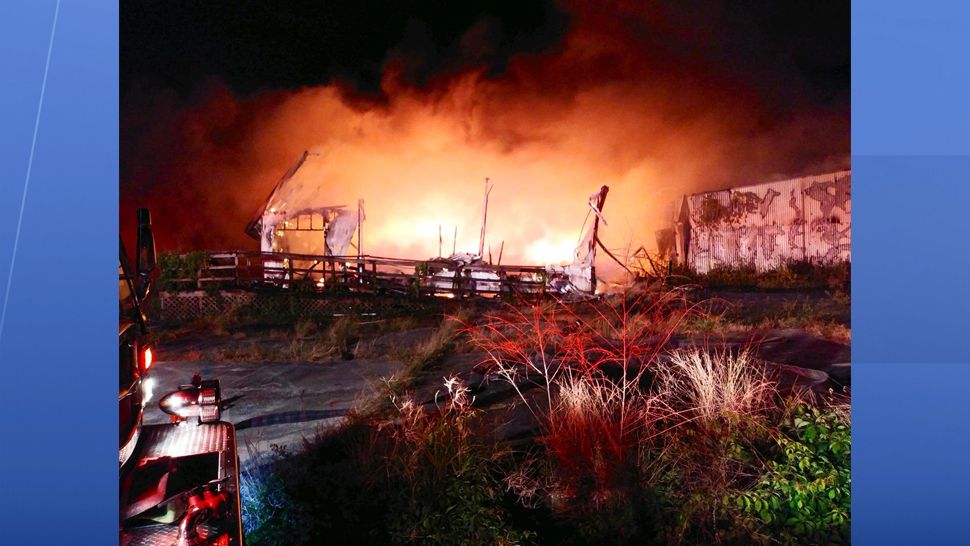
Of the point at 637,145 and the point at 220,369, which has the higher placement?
the point at 637,145

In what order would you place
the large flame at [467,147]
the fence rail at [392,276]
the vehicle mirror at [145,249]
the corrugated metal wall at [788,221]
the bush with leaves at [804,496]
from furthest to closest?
the corrugated metal wall at [788,221], the fence rail at [392,276], the large flame at [467,147], the bush with leaves at [804,496], the vehicle mirror at [145,249]

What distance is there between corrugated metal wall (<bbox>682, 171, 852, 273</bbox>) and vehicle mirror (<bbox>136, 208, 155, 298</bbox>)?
665 centimetres

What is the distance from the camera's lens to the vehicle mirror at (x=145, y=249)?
3156 mm

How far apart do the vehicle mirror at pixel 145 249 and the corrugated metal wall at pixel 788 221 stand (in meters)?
6.65

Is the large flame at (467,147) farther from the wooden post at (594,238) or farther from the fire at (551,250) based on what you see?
the wooden post at (594,238)

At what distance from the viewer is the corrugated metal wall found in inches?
325

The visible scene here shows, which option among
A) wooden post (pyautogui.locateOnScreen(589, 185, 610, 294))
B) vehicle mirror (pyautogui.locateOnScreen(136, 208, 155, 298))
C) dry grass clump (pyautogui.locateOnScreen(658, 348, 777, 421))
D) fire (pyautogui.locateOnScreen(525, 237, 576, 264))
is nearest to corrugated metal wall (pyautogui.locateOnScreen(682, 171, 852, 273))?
wooden post (pyautogui.locateOnScreen(589, 185, 610, 294))

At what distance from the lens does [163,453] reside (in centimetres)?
324

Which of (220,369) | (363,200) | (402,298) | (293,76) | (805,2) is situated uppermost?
(805,2)

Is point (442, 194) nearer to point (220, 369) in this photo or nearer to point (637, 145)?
point (637, 145)

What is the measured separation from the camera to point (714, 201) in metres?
8.02

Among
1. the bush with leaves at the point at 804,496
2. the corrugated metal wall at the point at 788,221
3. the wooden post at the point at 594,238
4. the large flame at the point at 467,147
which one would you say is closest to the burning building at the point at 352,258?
the wooden post at the point at 594,238
